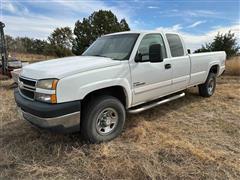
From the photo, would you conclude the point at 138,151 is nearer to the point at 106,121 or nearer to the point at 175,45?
the point at 106,121

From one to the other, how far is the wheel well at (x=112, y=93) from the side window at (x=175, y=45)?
1.69m

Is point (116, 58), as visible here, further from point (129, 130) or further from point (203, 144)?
point (203, 144)

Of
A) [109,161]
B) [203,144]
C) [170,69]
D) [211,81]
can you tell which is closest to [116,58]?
[170,69]

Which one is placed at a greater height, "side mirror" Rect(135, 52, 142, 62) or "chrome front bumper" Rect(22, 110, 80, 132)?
"side mirror" Rect(135, 52, 142, 62)

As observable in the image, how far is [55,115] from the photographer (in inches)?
113

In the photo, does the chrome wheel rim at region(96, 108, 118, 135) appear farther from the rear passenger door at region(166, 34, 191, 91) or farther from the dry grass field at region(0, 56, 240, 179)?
the rear passenger door at region(166, 34, 191, 91)

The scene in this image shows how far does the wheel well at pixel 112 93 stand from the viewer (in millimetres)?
3357

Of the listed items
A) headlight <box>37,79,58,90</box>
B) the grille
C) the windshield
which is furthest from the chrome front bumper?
the windshield

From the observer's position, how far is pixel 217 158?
3.04m

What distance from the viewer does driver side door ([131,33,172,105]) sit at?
3.81m

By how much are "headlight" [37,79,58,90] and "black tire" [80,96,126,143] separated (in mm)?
655

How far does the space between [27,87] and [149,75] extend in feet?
6.96

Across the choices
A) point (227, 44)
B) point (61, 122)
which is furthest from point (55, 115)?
point (227, 44)

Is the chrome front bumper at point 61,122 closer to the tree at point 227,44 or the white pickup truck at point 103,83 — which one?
the white pickup truck at point 103,83
